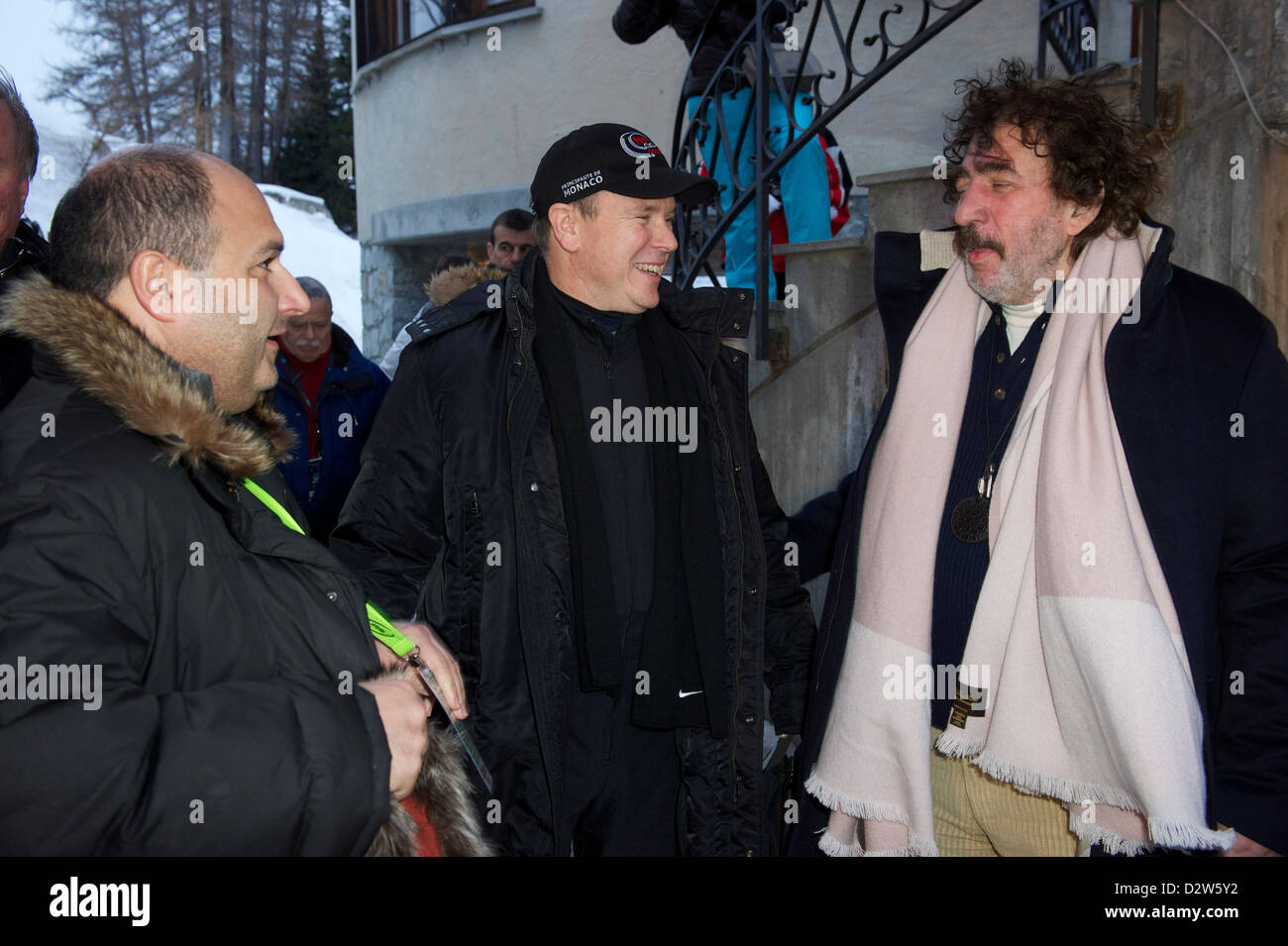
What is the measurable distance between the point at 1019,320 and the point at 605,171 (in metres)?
1.09

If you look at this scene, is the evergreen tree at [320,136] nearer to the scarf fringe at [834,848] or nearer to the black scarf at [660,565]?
the black scarf at [660,565]

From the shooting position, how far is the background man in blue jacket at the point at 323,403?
454 centimetres

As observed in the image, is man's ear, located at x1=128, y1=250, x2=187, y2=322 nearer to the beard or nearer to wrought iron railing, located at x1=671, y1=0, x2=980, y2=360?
the beard

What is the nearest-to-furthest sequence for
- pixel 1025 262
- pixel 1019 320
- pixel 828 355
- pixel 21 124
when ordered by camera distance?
1. pixel 1025 262
2. pixel 1019 320
3. pixel 21 124
4. pixel 828 355

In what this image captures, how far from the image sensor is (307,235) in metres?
23.9

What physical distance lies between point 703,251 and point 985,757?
3.20 m

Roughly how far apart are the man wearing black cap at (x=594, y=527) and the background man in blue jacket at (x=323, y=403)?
2.27 meters

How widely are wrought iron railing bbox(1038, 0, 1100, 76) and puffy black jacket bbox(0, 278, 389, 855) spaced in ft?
15.6

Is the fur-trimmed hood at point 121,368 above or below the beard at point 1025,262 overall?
below

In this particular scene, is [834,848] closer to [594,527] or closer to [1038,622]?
[1038,622]

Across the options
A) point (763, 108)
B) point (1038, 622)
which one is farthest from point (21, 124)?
point (763, 108)

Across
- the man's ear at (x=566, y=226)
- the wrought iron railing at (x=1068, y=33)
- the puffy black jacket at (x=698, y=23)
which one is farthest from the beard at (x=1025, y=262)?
the wrought iron railing at (x=1068, y=33)

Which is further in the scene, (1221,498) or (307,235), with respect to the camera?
(307,235)

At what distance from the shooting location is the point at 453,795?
1.61m
